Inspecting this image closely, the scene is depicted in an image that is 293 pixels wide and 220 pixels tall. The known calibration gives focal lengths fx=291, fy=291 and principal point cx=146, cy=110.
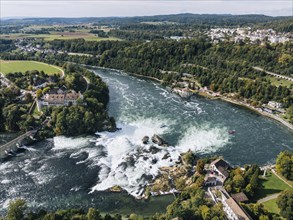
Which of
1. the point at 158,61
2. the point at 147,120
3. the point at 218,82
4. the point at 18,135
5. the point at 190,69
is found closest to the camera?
the point at 18,135

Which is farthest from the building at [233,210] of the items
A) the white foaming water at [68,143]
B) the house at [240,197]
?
the white foaming water at [68,143]

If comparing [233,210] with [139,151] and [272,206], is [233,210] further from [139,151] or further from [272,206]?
[139,151]

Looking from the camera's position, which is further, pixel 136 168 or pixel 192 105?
pixel 192 105

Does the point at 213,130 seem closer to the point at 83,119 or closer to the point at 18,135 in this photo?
the point at 83,119

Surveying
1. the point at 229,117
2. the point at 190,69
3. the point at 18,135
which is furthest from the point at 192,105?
the point at 18,135

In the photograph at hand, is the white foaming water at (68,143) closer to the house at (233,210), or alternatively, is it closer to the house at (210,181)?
the house at (210,181)

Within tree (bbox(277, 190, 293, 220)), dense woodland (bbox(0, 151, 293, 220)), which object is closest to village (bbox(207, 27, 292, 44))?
dense woodland (bbox(0, 151, 293, 220))
